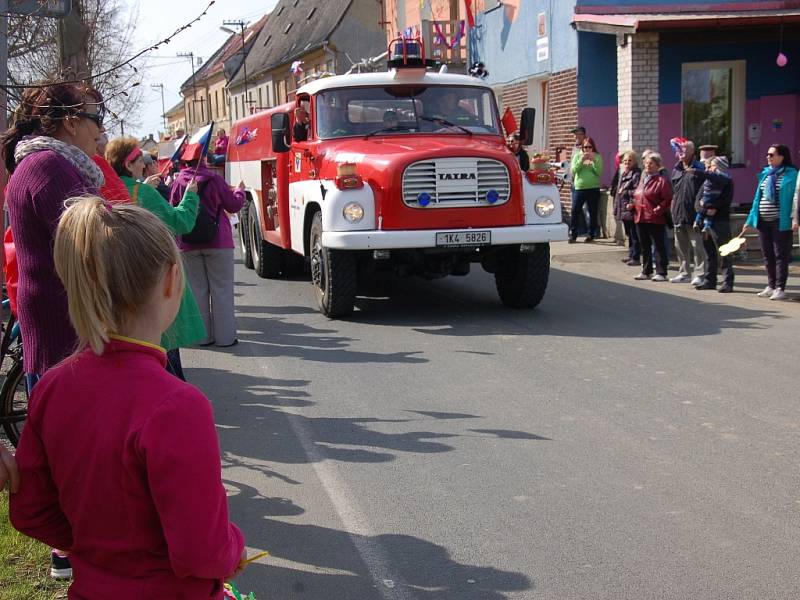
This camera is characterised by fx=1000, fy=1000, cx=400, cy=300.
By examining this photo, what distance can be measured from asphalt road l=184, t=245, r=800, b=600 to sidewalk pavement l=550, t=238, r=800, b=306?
2.06 metres

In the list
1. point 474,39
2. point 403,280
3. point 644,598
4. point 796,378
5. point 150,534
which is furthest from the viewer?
point 474,39

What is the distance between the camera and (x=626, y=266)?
14.8 meters

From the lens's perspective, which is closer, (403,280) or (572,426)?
(572,426)

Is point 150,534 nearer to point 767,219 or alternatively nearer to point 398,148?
point 398,148

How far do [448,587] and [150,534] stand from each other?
7.18 feet

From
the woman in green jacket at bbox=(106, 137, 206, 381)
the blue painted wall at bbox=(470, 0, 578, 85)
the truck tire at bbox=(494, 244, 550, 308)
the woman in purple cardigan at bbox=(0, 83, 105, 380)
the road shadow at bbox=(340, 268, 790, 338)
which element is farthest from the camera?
the blue painted wall at bbox=(470, 0, 578, 85)

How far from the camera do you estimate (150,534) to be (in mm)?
2062

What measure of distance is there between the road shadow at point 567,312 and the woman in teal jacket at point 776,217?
73cm

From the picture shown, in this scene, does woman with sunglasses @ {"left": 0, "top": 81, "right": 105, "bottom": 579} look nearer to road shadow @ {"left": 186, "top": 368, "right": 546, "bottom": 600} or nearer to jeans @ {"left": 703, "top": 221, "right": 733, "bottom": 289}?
road shadow @ {"left": 186, "top": 368, "right": 546, "bottom": 600}

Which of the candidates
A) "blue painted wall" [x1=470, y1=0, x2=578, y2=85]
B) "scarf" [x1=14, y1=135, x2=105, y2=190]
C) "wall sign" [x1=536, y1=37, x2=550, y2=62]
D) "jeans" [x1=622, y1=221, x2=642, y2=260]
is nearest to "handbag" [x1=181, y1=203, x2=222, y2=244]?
"scarf" [x1=14, y1=135, x2=105, y2=190]

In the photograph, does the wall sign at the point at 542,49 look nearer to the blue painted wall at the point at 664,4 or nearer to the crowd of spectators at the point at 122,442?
the blue painted wall at the point at 664,4

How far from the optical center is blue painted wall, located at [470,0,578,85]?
1952cm

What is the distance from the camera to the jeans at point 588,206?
17859 mm

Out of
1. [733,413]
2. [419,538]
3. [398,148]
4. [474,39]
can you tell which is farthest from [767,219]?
[474,39]
